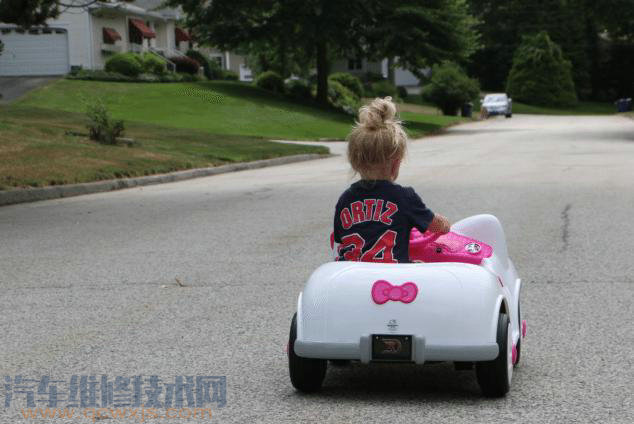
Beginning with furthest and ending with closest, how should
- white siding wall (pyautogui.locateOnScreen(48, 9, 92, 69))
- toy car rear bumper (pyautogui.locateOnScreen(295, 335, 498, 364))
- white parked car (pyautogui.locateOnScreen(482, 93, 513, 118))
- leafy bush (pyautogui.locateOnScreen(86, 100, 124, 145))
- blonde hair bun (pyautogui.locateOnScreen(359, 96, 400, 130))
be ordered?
1. white parked car (pyautogui.locateOnScreen(482, 93, 513, 118))
2. white siding wall (pyautogui.locateOnScreen(48, 9, 92, 69))
3. leafy bush (pyautogui.locateOnScreen(86, 100, 124, 145))
4. blonde hair bun (pyautogui.locateOnScreen(359, 96, 400, 130))
5. toy car rear bumper (pyautogui.locateOnScreen(295, 335, 498, 364))

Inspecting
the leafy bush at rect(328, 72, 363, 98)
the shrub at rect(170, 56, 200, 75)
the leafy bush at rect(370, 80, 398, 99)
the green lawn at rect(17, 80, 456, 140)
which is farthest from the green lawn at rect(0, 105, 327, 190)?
the leafy bush at rect(370, 80, 398, 99)

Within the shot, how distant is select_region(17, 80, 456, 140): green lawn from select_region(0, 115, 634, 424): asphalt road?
20.7 metres

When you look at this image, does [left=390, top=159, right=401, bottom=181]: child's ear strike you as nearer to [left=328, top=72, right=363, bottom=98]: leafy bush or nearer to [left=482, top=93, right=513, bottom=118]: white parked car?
[left=328, top=72, right=363, bottom=98]: leafy bush

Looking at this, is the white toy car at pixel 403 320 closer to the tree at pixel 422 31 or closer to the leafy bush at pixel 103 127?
the leafy bush at pixel 103 127

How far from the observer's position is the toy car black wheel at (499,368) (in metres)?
4.64

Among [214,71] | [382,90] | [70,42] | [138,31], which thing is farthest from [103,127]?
[382,90]

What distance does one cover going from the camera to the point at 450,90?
63.8 meters

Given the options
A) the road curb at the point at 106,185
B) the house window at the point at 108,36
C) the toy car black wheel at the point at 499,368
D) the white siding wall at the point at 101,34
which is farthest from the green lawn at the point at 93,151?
the house window at the point at 108,36

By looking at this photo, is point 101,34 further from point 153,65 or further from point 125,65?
point 125,65

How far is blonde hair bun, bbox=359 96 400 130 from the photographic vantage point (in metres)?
5.05

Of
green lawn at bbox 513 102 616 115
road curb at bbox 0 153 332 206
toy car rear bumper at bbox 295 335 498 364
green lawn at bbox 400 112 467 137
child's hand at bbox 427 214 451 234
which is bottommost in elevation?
green lawn at bbox 513 102 616 115

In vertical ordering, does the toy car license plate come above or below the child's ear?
below

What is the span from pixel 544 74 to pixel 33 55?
149ft

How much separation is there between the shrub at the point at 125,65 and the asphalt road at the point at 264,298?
33805 mm
